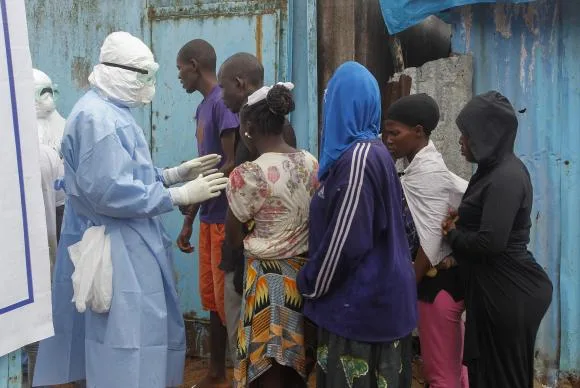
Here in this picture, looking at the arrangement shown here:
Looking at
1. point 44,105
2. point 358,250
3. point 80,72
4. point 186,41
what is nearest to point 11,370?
point 358,250

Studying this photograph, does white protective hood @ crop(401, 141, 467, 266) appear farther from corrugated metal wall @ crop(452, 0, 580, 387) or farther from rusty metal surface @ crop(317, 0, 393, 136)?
rusty metal surface @ crop(317, 0, 393, 136)

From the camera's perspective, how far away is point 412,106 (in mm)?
3480

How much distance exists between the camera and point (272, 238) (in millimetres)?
3143

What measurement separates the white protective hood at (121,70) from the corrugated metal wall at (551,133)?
2214 mm

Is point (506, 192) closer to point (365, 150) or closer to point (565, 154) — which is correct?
point (365, 150)

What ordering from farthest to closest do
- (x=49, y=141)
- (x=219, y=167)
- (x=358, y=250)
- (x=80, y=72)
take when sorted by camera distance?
1. (x=80, y=72)
2. (x=49, y=141)
3. (x=219, y=167)
4. (x=358, y=250)

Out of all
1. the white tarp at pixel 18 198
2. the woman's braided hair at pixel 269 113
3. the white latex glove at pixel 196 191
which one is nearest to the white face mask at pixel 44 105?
the white latex glove at pixel 196 191

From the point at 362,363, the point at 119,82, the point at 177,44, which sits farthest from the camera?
the point at 177,44

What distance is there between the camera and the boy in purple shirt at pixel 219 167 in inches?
164

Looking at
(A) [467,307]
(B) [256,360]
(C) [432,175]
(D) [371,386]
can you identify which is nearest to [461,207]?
(C) [432,175]

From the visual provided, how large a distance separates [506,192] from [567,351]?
167 centimetres

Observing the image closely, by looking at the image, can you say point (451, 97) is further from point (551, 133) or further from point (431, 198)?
point (431, 198)

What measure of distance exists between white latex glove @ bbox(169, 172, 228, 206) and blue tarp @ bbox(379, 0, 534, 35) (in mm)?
1684

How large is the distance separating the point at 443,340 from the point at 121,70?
2.03 m
